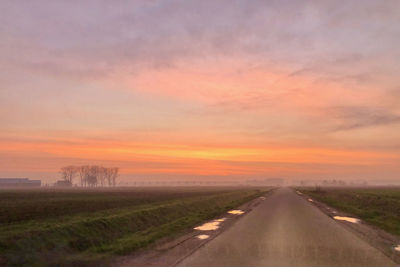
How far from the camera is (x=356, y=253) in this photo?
41.6 feet

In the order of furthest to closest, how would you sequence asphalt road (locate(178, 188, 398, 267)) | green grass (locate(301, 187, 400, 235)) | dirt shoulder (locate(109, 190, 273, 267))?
green grass (locate(301, 187, 400, 235))
dirt shoulder (locate(109, 190, 273, 267))
asphalt road (locate(178, 188, 398, 267))

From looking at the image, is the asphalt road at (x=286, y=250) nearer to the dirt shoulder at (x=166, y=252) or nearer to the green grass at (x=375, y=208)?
the dirt shoulder at (x=166, y=252)

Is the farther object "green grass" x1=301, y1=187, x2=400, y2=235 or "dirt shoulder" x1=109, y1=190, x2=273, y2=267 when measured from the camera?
"green grass" x1=301, y1=187, x2=400, y2=235

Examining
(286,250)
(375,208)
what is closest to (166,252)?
(286,250)

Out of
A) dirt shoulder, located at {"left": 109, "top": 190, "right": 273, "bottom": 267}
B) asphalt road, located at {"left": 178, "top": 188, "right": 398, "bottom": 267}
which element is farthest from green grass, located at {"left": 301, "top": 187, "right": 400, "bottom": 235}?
dirt shoulder, located at {"left": 109, "top": 190, "right": 273, "bottom": 267}

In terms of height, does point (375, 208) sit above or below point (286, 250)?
below

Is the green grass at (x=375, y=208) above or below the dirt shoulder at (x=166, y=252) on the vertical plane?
below

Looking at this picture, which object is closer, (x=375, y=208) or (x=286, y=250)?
(x=286, y=250)

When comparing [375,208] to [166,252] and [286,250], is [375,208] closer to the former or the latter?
[286,250]

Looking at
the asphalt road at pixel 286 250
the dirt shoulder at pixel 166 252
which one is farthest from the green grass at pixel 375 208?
the dirt shoulder at pixel 166 252

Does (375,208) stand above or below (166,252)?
below

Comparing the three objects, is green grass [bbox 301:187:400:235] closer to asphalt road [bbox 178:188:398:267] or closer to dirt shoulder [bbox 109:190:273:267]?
asphalt road [bbox 178:188:398:267]

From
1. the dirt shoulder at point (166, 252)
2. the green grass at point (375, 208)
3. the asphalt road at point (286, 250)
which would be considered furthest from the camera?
the green grass at point (375, 208)

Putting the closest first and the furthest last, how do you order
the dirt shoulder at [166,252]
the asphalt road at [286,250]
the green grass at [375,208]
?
the asphalt road at [286,250], the dirt shoulder at [166,252], the green grass at [375,208]
